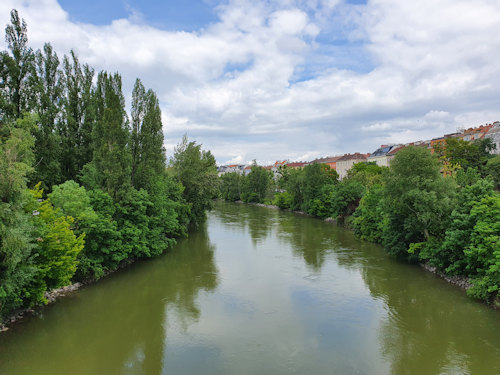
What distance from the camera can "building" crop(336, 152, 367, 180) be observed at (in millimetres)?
106125

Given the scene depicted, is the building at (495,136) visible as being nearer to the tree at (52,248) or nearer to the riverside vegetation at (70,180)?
the riverside vegetation at (70,180)

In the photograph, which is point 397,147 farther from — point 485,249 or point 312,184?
point 485,249

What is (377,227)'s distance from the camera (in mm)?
31250

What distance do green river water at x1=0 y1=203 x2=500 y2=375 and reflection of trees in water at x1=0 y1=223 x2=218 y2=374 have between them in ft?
0.19

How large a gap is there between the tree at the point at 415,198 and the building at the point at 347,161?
83.2m

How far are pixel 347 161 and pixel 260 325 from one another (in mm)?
99336

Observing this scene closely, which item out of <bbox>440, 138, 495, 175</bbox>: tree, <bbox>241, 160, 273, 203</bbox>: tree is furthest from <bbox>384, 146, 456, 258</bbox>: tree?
<bbox>241, 160, 273, 203</bbox>: tree

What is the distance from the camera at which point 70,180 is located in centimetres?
2258

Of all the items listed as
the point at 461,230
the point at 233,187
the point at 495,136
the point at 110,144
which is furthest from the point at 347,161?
the point at 110,144

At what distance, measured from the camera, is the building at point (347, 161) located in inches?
4178

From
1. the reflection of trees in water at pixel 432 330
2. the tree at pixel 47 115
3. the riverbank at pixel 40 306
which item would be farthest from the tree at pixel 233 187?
the riverbank at pixel 40 306

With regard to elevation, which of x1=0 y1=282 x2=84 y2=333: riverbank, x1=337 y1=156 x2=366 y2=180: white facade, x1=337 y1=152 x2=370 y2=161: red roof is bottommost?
x1=0 y1=282 x2=84 y2=333: riverbank

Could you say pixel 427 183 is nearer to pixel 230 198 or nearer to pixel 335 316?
pixel 335 316

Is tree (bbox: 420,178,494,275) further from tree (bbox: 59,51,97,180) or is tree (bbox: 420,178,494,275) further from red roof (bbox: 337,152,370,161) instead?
red roof (bbox: 337,152,370,161)
